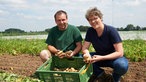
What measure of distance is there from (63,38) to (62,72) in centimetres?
98

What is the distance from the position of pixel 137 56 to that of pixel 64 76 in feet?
12.2

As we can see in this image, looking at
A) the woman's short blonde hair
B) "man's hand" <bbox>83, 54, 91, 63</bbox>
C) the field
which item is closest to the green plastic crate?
"man's hand" <bbox>83, 54, 91, 63</bbox>

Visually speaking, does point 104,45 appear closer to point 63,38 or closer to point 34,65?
point 63,38

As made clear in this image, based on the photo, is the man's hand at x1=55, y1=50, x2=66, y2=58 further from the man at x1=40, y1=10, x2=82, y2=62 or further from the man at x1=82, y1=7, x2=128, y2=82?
the man at x1=82, y1=7, x2=128, y2=82

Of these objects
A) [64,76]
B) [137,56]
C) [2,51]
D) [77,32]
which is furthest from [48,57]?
[2,51]

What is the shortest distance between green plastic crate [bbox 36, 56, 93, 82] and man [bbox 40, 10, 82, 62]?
0.44 ft

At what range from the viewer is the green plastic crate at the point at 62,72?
4277 mm

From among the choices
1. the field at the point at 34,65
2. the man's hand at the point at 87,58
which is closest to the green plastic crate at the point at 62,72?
the man's hand at the point at 87,58

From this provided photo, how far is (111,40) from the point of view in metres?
4.68

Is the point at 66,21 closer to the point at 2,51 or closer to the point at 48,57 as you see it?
the point at 48,57

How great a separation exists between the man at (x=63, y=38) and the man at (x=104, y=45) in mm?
259

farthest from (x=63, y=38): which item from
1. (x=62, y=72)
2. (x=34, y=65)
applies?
(x=34, y=65)

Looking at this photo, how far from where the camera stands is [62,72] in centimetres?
430

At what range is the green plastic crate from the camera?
14.0 feet
